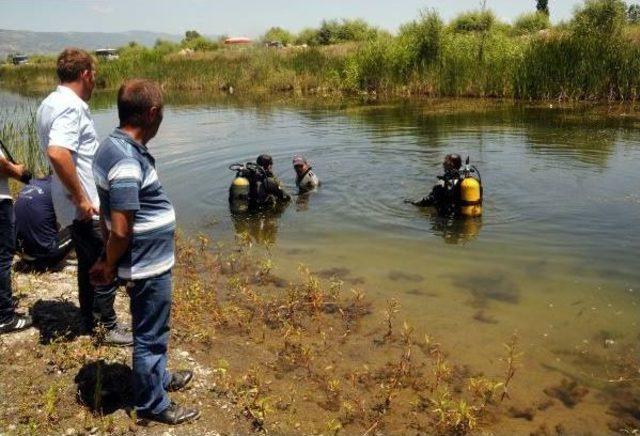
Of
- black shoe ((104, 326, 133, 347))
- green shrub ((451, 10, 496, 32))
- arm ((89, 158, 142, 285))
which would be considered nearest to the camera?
arm ((89, 158, 142, 285))

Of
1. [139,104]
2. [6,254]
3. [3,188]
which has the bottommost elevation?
[6,254]

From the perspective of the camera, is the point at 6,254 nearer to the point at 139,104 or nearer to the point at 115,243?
the point at 115,243

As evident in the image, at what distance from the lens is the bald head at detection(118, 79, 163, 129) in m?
2.87

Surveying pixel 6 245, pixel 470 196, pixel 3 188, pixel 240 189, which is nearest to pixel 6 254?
pixel 6 245

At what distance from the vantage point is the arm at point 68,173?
12.3 ft

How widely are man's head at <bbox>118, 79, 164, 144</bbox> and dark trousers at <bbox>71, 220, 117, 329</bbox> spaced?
1.36 m

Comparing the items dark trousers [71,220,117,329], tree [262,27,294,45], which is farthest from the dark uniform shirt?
tree [262,27,294,45]

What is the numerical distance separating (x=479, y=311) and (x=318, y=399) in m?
2.08

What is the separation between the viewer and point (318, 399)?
3.83 m

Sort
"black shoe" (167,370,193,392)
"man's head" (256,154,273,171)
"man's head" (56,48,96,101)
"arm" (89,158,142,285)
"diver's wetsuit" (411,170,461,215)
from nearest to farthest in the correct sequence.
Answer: "arm" (89,158,142,285)
"black shoe" (167,370,193,392)
"man's head" (56,48,96,101)
"diver's wetsuit" (411,170,461,215)
"man's head" (256,154,273,171)

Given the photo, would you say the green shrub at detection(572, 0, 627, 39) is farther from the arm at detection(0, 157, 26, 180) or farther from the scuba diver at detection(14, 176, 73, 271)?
the arm at detection(0, 157, 26, 180)

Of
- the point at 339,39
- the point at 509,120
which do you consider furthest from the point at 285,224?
the point at 339,39

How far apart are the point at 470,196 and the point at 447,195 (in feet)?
1.31

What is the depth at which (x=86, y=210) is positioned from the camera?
3885 mm
